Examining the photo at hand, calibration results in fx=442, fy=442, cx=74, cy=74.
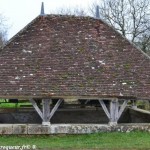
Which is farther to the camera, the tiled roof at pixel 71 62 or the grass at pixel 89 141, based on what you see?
the tiled roof at pixel 71 62

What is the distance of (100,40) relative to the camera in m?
16.7

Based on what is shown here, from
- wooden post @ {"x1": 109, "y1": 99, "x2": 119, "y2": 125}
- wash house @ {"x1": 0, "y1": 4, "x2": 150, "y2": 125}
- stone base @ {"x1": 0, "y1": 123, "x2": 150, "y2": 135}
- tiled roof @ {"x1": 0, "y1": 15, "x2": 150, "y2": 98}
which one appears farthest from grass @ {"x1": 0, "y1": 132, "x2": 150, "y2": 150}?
tiled roof @ {"x1": 0, "y1": 15, "x2": 150, "y2": 98}

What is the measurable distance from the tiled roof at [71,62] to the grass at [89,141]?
54.7 inches

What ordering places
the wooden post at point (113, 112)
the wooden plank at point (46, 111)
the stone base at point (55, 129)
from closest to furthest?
1. the stone base at point (55, 129)
2. the wooden plank at point (46, 111)
3. the wooden post at point (113, 112)

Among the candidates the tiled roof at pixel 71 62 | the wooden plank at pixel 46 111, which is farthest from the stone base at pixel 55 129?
the tiled roof at pixel 71 62

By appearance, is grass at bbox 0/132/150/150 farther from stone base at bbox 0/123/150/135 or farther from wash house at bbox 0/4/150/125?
wash house at bbox 0/4/150/125

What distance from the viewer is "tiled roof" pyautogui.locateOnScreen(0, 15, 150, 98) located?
14.8 meters

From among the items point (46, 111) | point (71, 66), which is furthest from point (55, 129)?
point (71, 66)

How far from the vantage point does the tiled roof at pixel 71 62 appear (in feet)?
48.5

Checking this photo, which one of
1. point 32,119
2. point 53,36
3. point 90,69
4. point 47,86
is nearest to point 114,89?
point 90,69

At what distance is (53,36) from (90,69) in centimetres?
215

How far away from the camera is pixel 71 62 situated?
1569 cm

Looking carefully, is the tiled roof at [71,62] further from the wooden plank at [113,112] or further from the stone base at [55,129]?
the stone base at [55,129]

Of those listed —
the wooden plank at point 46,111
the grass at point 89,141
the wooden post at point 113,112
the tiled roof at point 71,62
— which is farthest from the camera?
the tiled roof at point 71,62
